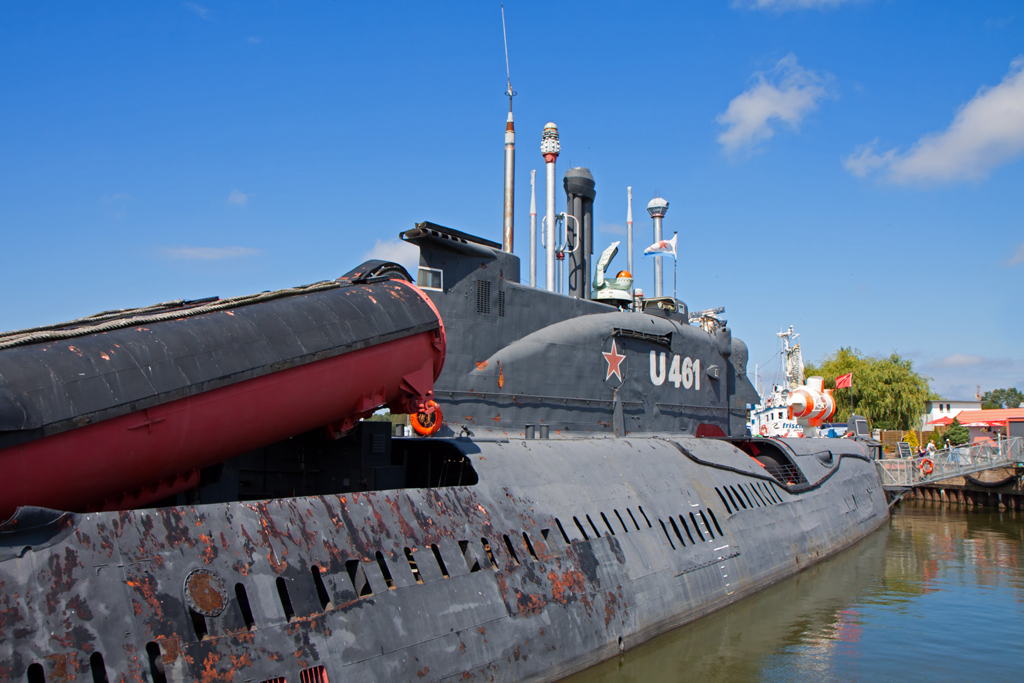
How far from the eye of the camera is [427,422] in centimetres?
1188

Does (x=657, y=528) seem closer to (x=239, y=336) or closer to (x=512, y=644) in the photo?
(x=512, y=644)

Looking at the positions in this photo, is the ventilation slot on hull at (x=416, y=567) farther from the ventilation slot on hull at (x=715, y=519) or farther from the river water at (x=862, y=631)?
the ventilation slot on hull at (x=715, y=519)

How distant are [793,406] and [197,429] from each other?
33940 millimetres

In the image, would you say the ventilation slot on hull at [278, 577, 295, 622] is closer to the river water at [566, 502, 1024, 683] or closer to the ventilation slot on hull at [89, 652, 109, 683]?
the ventilation slot on hull at [89, 652, 109, 683]

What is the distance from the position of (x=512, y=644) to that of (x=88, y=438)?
14.3ft

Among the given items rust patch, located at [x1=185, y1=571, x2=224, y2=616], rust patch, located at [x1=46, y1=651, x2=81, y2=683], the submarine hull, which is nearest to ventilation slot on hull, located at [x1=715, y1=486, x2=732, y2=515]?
the submarine hull

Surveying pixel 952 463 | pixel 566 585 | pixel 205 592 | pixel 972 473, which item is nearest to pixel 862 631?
pixel 566 585

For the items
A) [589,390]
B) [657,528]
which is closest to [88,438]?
[657,528]

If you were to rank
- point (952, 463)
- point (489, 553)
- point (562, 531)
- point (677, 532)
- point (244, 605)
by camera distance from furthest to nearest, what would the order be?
point (952, 463) < point (677, 532) < point (562, 531) < point (489, 553) < point (244, 605)

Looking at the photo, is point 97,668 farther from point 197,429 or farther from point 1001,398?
point 1001,398

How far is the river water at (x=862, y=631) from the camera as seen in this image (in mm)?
9844

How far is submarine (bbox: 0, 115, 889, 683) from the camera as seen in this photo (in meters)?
5.20

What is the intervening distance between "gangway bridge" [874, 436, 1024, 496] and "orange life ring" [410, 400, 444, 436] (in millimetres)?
20531

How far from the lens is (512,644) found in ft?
24.9
